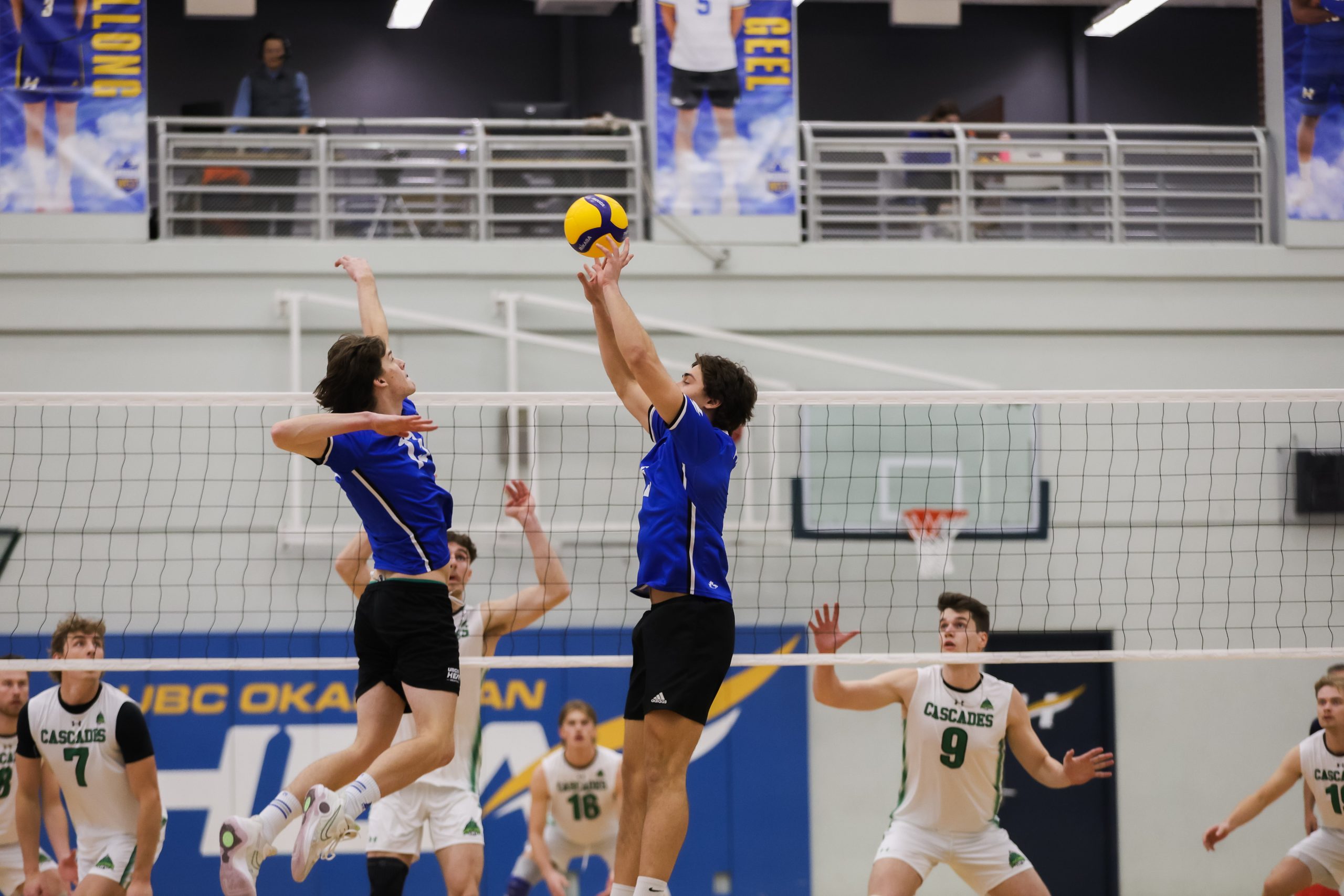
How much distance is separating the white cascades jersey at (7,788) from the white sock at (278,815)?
12.6ft

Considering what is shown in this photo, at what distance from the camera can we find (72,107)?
33.7 ft

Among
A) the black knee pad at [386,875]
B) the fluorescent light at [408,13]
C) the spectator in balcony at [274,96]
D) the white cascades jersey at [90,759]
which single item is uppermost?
the fluorescent light at [408,13]

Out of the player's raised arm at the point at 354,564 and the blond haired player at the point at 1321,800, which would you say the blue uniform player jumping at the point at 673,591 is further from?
the blond haired player at the point at 1321,800

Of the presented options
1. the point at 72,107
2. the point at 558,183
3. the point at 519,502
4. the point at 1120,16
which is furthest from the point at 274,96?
the point at 1120,16

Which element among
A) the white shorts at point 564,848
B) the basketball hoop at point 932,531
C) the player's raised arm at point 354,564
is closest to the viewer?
the player's raised arm at point 354,564

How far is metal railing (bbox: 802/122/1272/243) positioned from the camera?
36.5 feet

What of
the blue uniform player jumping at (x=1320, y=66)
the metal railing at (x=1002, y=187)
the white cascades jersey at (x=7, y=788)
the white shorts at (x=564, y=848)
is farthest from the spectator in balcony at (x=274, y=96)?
the blue uniform player jumping at (x=1320, y=66)

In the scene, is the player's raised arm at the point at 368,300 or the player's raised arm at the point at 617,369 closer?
the player's raised arm at the point at 617,369

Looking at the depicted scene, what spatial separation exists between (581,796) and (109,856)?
2882 mm

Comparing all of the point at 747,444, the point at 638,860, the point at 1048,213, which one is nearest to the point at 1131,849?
the point at 747,444

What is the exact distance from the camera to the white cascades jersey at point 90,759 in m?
6.88

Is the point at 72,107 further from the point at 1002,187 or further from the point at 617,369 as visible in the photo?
the point at 1002,187

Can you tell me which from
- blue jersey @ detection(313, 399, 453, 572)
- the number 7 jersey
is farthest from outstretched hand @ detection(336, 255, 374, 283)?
the number 7 jersey

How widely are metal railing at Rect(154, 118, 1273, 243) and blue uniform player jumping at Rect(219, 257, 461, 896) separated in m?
5.79
